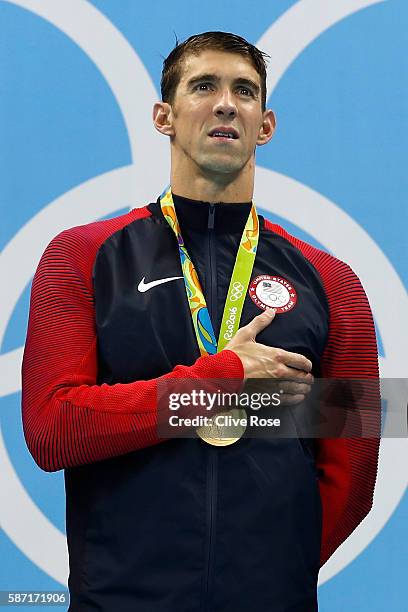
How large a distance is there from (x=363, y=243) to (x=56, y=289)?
53.3 inches

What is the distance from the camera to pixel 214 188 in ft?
9.16

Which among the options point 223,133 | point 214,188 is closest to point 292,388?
point 214,188

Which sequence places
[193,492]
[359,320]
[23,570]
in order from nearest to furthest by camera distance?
1. [193,492]
2. [359,320]
3. [23,570]

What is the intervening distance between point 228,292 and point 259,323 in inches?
5.9

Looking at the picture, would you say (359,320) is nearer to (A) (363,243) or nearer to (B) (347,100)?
(A) (363,243)

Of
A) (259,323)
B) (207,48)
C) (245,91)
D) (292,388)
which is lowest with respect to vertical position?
(292,388)

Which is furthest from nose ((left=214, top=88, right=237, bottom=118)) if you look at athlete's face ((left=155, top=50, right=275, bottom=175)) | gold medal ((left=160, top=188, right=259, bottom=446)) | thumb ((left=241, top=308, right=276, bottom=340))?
thumb ((left=241, top=308, right=276, bottom=340))

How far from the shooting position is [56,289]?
2582 mm

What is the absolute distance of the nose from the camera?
108 inches

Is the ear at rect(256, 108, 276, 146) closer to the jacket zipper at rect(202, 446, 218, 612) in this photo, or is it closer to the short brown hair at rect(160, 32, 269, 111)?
the short brown hair at rect(160, 32, 269, 111)

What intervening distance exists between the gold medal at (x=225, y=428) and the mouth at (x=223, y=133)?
2.40ft

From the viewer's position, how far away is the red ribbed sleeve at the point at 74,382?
239 cm

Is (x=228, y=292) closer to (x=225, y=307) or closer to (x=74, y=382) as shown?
(x=225, y=307)

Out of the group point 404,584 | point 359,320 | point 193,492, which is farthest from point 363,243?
point 193,492
